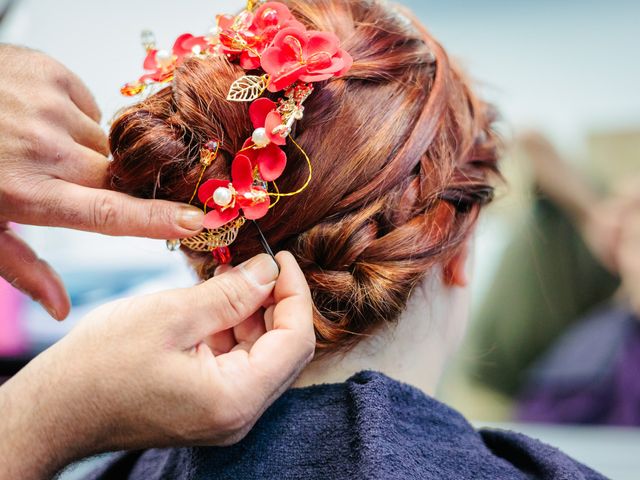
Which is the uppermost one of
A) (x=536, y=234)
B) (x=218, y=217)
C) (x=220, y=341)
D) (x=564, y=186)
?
(x=218, y=217)

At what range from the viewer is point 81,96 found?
80cm

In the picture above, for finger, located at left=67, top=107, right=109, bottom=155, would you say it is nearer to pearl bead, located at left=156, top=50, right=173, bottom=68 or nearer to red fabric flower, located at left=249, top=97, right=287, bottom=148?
pearl bead, located at left=156, top=50, right=173, bottom=68

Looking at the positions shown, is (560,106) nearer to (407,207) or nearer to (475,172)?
(475,172)

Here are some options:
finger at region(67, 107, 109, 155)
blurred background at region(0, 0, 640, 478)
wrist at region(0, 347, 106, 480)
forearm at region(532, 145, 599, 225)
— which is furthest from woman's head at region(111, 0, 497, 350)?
forearm at region(532, 145, 599, 225)

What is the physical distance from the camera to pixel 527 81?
1744 millimetres

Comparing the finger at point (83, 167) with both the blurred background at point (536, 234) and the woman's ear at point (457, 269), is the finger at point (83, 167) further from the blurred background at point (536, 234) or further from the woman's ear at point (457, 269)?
the blurred background at point (536, 234)

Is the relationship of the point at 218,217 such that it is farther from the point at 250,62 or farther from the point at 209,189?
the point at 250,62

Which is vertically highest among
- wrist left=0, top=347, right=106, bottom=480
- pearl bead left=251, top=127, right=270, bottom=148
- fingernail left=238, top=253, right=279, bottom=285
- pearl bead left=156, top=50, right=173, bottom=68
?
pearl bead left=156, top=50, right=173, bottom=68

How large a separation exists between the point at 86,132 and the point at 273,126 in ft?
1.00

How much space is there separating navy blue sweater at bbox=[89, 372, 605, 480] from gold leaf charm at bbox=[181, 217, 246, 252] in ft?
0.73

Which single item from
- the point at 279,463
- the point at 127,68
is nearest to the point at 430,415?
the point at 279,463

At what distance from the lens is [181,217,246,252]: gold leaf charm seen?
688 millimetres

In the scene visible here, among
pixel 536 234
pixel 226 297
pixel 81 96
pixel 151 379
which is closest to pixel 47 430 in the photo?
pixel 151 379

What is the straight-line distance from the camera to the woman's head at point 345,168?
67cm
